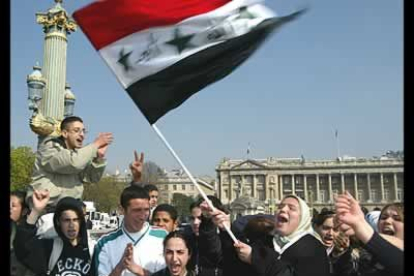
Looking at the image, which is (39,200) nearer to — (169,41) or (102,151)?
(102,151)

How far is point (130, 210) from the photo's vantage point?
12.0 ft

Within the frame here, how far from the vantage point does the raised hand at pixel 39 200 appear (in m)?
3.74

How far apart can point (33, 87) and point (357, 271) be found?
10977 millimetres

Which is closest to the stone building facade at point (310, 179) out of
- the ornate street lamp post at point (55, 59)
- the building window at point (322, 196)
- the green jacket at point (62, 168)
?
the building window at point (322, 196)

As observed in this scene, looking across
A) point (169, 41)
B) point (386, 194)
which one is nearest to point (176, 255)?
point (169, 41)

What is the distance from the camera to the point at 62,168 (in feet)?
13.4

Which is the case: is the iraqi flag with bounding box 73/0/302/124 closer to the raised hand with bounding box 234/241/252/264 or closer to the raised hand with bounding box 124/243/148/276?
the raised hand with bounding box 124/243/148/276

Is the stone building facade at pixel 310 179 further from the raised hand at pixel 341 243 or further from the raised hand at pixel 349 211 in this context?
the raised hand at pixel 349 211

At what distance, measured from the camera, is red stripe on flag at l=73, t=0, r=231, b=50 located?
3852 millimetres

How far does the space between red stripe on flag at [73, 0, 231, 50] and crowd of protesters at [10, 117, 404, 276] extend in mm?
852

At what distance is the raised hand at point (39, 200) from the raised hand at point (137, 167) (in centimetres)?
75
